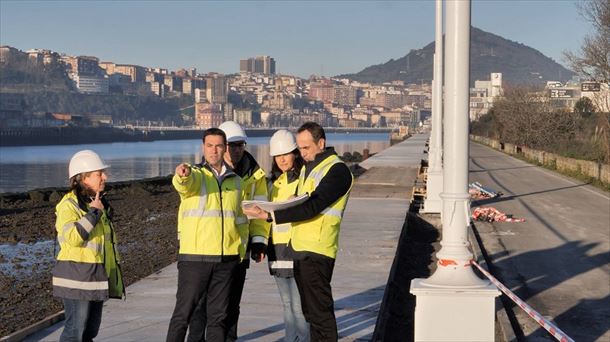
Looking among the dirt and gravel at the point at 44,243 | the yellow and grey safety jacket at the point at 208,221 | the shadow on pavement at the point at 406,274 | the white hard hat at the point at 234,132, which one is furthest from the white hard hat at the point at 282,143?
the dirt and gravel at the point at 44,243

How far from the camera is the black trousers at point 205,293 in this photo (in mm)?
6719

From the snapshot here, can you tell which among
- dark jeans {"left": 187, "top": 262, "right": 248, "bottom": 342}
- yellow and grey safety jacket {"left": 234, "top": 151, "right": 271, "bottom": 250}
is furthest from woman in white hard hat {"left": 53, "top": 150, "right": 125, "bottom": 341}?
yellow and grey safety jacket {"left": 234, "top": 151, "right": 271, "bottom": 250}

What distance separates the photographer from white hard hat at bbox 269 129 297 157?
7.08 m

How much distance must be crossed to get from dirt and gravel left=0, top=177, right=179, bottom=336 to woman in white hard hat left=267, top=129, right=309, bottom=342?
3.78 meters

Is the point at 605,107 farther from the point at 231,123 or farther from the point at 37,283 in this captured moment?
the point at 231,123


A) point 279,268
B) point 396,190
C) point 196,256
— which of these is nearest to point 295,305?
point 279,268

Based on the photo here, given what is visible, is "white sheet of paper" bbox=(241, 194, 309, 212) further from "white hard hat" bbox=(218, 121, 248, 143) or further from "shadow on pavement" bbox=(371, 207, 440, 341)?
"shadow on pavement" bbox=(371, 207, 440, 341)

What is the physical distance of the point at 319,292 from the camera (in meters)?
6.65

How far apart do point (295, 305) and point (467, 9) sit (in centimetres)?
257

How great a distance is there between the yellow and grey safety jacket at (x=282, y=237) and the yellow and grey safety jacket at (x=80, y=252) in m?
1.44

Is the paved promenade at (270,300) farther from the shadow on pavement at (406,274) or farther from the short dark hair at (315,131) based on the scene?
the short dark hair at (315,131)

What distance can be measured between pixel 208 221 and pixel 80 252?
3.28 feet

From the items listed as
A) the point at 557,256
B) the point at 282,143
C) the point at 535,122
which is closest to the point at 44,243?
the point at 557,256

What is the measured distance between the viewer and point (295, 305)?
7188 mm
